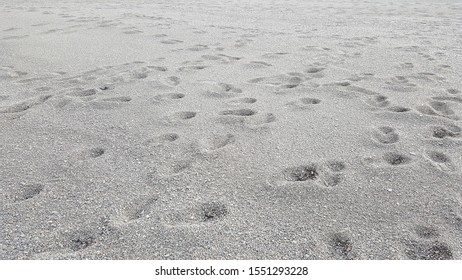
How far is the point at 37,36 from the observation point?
593 cm

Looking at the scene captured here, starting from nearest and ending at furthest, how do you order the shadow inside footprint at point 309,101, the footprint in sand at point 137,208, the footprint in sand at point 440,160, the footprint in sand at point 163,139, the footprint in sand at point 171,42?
the footprint in sand at point 137,208
the footprint in sand at point 440,160
the footprint in sand at point 163,139
the shadow inside footprint at point 309,101
the footprint in sand at point 171,42

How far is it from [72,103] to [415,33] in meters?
5.09

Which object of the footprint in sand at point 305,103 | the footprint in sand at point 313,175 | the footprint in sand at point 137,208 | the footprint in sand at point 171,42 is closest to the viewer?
the footprint in sand at point 137,208

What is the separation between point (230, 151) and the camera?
2.66 metres

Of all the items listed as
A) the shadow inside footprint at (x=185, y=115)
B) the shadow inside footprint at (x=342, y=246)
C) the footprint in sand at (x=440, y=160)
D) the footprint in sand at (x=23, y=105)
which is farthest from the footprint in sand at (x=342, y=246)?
the footprint in sand at (x=23, y=105)

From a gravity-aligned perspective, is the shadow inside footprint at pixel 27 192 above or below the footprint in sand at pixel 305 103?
below

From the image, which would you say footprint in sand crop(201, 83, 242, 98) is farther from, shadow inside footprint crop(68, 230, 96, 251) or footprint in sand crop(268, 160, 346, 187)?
shadow inside footprint crop(68, 230, 96, 251)

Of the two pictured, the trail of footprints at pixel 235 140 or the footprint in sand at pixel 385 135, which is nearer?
the trail of footprints at pixel 235 140

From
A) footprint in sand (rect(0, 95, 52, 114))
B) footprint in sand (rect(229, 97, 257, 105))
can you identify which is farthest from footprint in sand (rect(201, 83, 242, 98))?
footprint in sand (rect(0, 95, 52, 114))

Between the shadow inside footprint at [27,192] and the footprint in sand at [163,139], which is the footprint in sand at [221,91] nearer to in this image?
the footprint in sand at [163,139]

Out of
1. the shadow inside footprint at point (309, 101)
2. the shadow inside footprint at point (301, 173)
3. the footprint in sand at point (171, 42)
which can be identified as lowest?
the shadow inside footprint at point (301, 173)

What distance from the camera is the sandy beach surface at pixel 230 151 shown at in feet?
6.37
